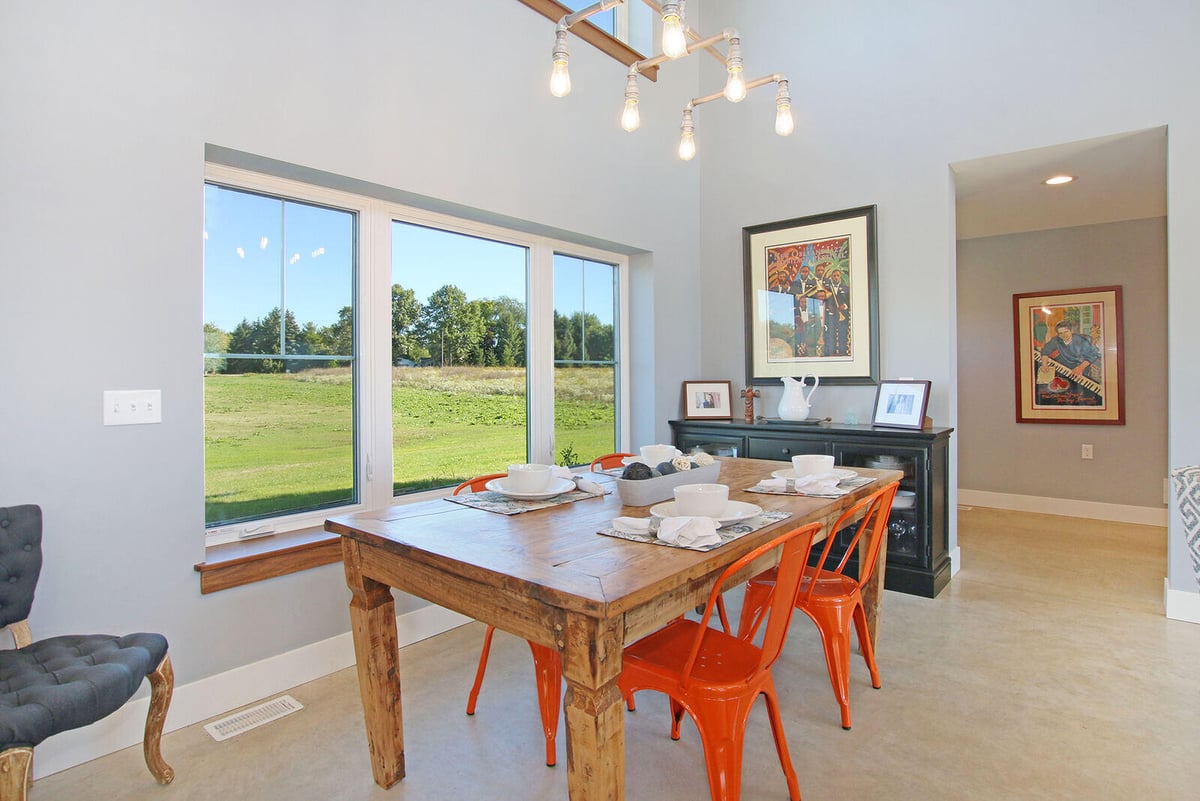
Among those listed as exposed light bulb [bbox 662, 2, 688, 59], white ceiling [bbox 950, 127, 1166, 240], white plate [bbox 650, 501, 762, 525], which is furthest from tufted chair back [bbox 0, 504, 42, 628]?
white ceiling [bbox 950, 127, 1166, 240]

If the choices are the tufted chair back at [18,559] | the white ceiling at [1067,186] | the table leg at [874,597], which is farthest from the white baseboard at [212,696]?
the white ceiling at [1067,186]

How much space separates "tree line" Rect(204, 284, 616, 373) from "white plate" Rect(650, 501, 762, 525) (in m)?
1.65

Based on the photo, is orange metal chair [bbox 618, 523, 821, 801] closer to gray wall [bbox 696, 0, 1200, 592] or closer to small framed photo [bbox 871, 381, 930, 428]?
small framed photo [bbox 871, 381, 930, 428]

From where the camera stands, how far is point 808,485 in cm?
212

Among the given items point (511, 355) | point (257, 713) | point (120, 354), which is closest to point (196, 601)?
point (257, 713)

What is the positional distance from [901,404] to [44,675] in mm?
3726

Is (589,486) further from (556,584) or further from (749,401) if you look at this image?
(749,401)

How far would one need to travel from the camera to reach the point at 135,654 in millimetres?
1670

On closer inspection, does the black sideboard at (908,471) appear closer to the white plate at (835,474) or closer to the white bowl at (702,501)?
the white plate at (835,474)

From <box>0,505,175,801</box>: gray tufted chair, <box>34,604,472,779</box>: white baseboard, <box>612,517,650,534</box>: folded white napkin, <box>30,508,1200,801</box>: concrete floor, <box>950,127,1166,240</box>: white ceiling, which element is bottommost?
<box>30,508,1200,801</box>: concrete floor

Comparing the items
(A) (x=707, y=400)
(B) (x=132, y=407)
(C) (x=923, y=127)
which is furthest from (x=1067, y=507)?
(B) (x=132, y=407)

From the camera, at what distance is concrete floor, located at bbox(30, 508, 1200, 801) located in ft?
5.93

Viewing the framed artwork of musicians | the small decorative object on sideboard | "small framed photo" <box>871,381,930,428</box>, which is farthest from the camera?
the small decorative object on sideboard

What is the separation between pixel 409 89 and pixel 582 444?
2.11 m
